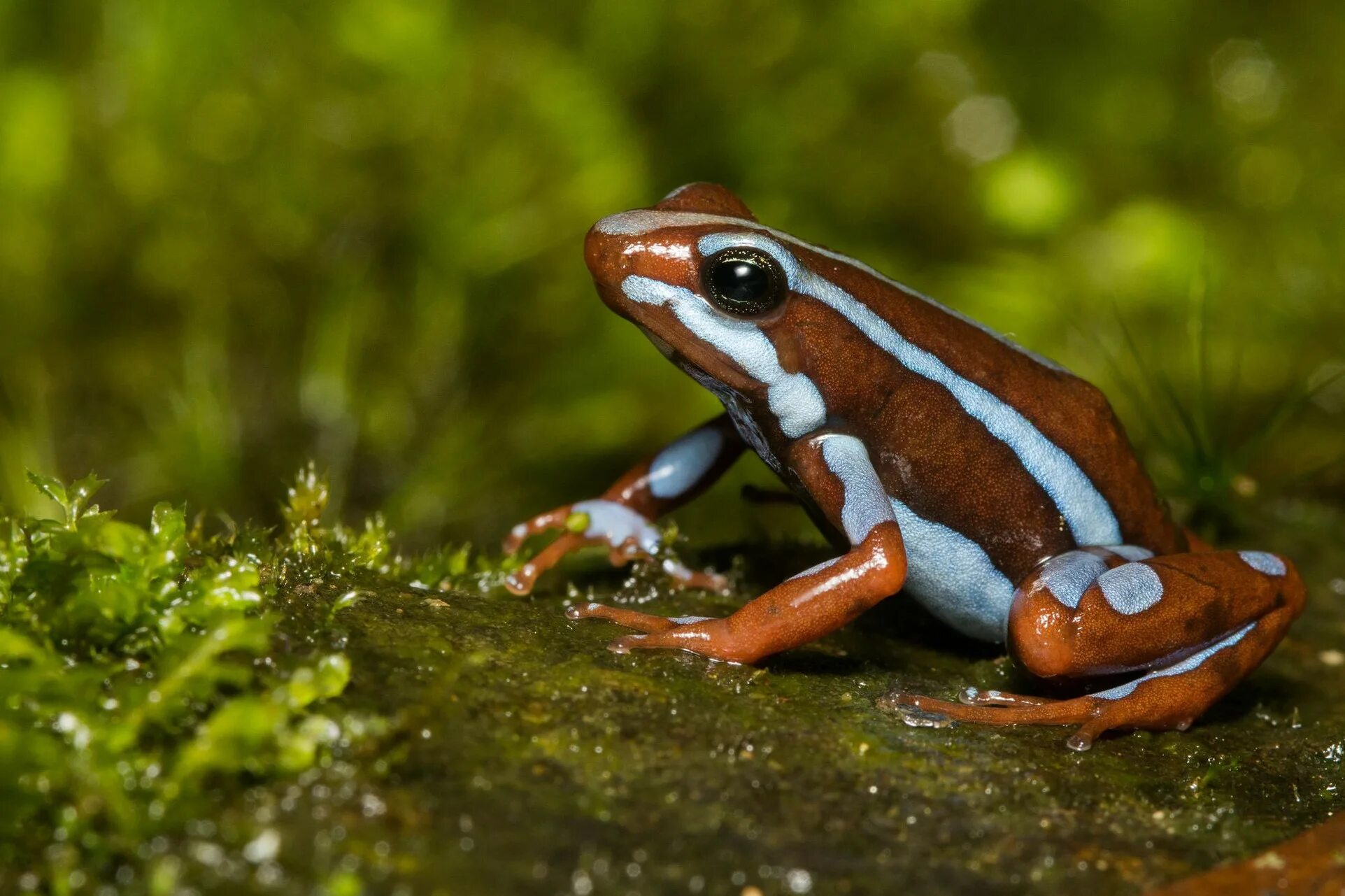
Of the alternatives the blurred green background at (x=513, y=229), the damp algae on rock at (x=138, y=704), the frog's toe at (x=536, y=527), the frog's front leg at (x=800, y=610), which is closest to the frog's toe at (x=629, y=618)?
the frog's front leg at (x=800, y=610)

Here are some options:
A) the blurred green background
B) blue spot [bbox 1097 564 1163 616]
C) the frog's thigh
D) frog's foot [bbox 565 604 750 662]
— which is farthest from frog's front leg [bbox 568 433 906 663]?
the blurred green background

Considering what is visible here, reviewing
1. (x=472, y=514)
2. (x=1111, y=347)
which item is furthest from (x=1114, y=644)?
(x=1111, y=347)

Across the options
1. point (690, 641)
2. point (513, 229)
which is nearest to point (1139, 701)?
point (690, 641)

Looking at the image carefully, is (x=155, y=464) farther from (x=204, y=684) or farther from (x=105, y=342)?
(x=204, y=684)

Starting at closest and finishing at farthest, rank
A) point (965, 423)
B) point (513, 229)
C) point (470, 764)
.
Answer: point (470, 764) → point (965, 423) → point (513, 229)

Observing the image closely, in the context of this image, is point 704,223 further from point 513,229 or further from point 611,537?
point 513,229

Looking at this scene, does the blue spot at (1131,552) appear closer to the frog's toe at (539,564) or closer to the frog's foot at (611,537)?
the frog's foot at (611,537)
